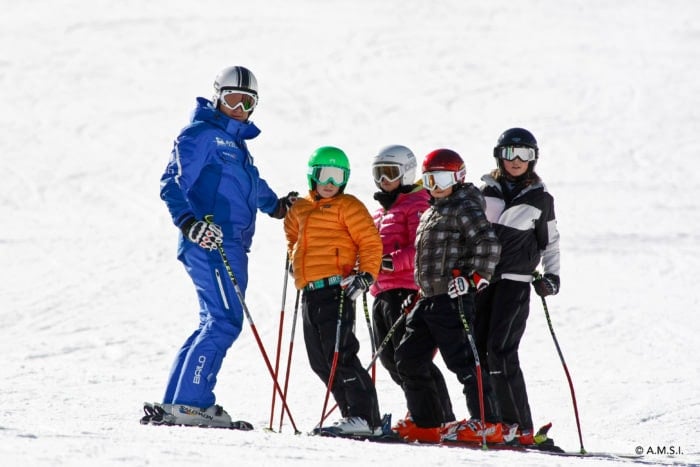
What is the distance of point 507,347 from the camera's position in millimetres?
6375

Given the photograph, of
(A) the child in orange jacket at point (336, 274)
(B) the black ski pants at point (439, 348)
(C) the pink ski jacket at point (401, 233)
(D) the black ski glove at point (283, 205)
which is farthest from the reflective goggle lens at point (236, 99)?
(B) the black ski pants at point (439, 348)

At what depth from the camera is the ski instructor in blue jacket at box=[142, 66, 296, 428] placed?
19.6 feet

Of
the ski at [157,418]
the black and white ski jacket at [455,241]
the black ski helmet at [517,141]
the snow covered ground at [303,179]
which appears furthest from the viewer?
the snow covered ground at [303,179]

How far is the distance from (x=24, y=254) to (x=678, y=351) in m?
9.20

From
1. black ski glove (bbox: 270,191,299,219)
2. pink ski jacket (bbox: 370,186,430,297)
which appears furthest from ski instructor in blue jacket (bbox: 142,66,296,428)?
pink ski jacket (bbox: 370,186,430,297)

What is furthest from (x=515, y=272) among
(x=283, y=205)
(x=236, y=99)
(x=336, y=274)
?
(x=236, y=99)

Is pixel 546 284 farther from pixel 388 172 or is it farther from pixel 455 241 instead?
pixel 388 172

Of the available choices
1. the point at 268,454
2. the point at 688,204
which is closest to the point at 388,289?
the point at 268,454

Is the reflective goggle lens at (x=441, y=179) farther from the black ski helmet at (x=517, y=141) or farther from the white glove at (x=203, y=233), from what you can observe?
the white glove at (x=203, y=233)

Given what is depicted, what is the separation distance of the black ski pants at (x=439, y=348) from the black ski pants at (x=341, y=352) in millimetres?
384

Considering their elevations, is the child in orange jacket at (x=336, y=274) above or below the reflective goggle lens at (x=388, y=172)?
below

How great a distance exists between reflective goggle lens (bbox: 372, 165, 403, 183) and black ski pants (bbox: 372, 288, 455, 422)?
2.52ft

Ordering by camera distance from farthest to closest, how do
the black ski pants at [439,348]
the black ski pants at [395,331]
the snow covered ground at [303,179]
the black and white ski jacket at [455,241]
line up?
the snow covered ground at [303,179], the black ski pants at [395,331], the black ski pants at [439,348], the black and white ski jacket at [455,241]

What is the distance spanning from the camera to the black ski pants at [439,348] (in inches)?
A: 241
